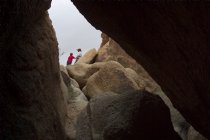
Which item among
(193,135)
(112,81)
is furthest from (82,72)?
(193,135)

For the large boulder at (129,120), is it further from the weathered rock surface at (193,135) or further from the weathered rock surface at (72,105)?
the weathered rock surface at (193,135)

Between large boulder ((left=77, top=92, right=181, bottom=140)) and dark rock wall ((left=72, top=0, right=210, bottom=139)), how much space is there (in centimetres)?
39

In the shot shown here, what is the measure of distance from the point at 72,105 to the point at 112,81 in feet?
6.48

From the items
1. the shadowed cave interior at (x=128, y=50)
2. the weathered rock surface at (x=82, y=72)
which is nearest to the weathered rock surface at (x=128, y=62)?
the weathered rock surface at (x=82, y=72)

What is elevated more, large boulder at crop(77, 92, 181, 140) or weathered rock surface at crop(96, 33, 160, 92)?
large boulder at crop(77, 92, 181, 140)

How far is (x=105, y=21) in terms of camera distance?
516cm

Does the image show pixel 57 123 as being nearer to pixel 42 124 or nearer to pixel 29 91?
pixel 42 124

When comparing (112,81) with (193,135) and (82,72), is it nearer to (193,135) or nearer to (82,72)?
(82,72)

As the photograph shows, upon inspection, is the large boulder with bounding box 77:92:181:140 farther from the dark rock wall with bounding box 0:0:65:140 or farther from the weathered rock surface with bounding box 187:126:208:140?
the weathered rock surface with bounding box 187:126:208:140

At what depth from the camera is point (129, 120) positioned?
5.66 m

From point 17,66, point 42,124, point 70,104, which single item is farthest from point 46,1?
point 70,104

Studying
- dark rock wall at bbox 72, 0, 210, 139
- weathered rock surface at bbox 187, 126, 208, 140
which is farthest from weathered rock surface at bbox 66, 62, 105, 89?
dark rock wall at bbox 72, 0, 210, 139

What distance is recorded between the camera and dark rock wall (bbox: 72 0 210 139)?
375cm

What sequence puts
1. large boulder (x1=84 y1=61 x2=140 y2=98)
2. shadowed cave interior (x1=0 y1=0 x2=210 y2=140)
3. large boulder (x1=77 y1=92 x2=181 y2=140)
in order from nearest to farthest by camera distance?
shadowed cave interior (x1=0 y1=0 x2=210 y2=140) < large boulder (x1=77 y1=92 x2=181 y2=140) < large boulder (x1=84 y1=61 x2=140 y2=98)
